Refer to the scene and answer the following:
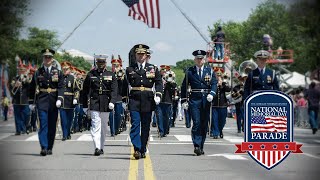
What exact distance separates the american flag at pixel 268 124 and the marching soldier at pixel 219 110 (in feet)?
36.8

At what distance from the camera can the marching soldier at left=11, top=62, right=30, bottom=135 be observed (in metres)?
20.4

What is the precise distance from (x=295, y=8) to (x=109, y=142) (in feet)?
34.9

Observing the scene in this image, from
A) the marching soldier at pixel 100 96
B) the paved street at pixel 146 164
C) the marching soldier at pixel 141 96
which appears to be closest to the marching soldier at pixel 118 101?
the paved street at pixel 146 164

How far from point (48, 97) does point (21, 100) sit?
8022 mm

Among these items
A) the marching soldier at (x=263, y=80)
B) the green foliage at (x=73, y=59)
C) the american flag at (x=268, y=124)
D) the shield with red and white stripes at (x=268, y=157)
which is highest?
the green foliage at (x=73, y=59)

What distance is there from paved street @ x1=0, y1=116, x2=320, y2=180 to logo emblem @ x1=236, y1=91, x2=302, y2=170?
5.02 ft

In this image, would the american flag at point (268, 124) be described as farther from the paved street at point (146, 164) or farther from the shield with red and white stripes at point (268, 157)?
the paved street at point (146, 164)

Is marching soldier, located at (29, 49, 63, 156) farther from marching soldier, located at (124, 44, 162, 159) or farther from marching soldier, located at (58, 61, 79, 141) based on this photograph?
marching soldier, located at (58, 61, 79, 141)

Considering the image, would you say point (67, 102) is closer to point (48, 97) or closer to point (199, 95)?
point (48, 97)

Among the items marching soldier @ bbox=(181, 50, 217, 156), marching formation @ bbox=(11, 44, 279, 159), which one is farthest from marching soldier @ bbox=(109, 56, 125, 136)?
marching soldier @ bbox=(181, 50, 217, 156)

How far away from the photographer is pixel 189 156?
497 inches

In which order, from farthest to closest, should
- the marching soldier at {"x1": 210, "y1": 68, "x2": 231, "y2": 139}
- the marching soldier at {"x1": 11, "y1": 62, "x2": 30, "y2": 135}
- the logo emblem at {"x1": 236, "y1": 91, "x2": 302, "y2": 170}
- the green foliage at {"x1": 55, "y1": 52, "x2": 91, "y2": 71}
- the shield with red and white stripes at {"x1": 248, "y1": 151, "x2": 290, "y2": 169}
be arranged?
the green foliage at {"x1": 55, "y1": 52, "x2": 91, "y2": 71}, the marching soldier at {"x1": 11, "y1": 62, "x2": 30, "y2": 135}, the marching soldier at {"x1": 210, "y1": 68, "x2": 231, "y2": 139}, the shield with red and white stripes at {"x1": 248, "y1": 151, "x2": 290, "y2": 169}, the logo emblem at {"x1": 236, "y1": 91, "x2": 302, "y2": 170}

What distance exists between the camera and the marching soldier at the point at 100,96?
12984 mm

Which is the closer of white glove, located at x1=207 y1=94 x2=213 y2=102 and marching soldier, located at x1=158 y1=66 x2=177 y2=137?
white glove, located at x1=207 y1=94 x2=213 y2=102
